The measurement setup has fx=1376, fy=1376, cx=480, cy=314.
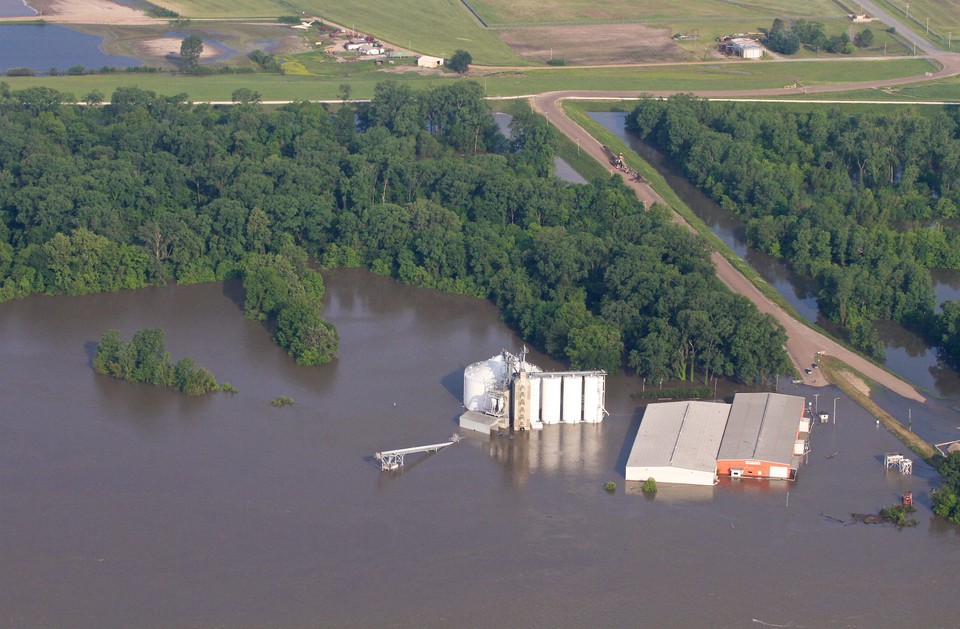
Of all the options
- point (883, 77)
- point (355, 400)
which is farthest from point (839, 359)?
point (883, 77)

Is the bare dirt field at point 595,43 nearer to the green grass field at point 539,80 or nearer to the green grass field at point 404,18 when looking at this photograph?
the green grass field at point 404,18

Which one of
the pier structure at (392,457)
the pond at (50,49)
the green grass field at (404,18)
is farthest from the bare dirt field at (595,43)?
the pier structure at (392,457)

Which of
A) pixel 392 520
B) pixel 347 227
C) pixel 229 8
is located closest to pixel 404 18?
pixel 229 8

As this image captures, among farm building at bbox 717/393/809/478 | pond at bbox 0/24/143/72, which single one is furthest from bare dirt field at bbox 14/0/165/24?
farm building at bbox 717/393/809/478

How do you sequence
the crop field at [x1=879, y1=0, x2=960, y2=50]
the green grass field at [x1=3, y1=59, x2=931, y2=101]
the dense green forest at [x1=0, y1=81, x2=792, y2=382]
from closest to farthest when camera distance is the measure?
the dense green forest at [x1=0, y1=81, x2=792, y2=382]
the green grass field at [x1=3, y1=59, x2=931, y2=101]
the crop field at [x1=879, y1=0, x2=960, y2=50]

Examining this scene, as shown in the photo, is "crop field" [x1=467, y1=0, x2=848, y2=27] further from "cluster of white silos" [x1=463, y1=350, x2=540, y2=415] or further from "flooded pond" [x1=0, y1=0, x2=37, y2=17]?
"cluster of white silos" [x1=463, y1=350, x2=540, y2=415]
